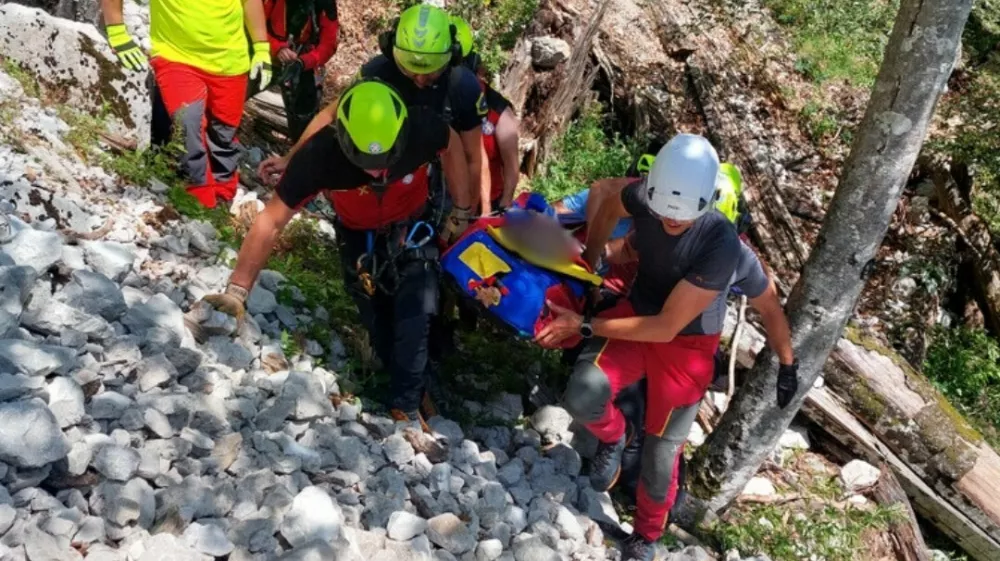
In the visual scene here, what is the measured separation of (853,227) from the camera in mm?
3721

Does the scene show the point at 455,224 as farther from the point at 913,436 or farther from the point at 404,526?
the point at 913,436

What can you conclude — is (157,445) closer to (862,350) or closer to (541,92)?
(862,350)

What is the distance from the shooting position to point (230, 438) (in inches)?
133

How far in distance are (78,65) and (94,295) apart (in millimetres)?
2590

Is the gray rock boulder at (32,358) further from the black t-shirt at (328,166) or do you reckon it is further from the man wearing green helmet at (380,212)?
the black t-shirt at (328,166)

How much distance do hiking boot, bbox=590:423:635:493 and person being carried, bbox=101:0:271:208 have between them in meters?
2.82

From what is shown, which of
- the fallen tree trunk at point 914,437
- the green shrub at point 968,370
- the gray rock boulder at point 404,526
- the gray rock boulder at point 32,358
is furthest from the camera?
the green shrub at point 968,370

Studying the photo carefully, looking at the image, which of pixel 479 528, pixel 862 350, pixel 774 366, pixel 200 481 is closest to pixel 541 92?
pixel 862 350

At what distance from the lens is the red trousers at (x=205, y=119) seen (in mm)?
5082

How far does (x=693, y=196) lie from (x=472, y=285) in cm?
123

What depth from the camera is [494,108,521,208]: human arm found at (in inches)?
193

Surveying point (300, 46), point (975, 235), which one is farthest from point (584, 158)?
point (975, 235)

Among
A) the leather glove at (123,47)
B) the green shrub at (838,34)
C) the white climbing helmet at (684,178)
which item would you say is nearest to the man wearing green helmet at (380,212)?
the white climbing helmet at (684,178)

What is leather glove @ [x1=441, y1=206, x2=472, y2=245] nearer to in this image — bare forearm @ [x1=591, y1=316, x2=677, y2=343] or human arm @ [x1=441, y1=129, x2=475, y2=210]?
human arm @ [x1=441, y1=129, x2=475, y2=210]
